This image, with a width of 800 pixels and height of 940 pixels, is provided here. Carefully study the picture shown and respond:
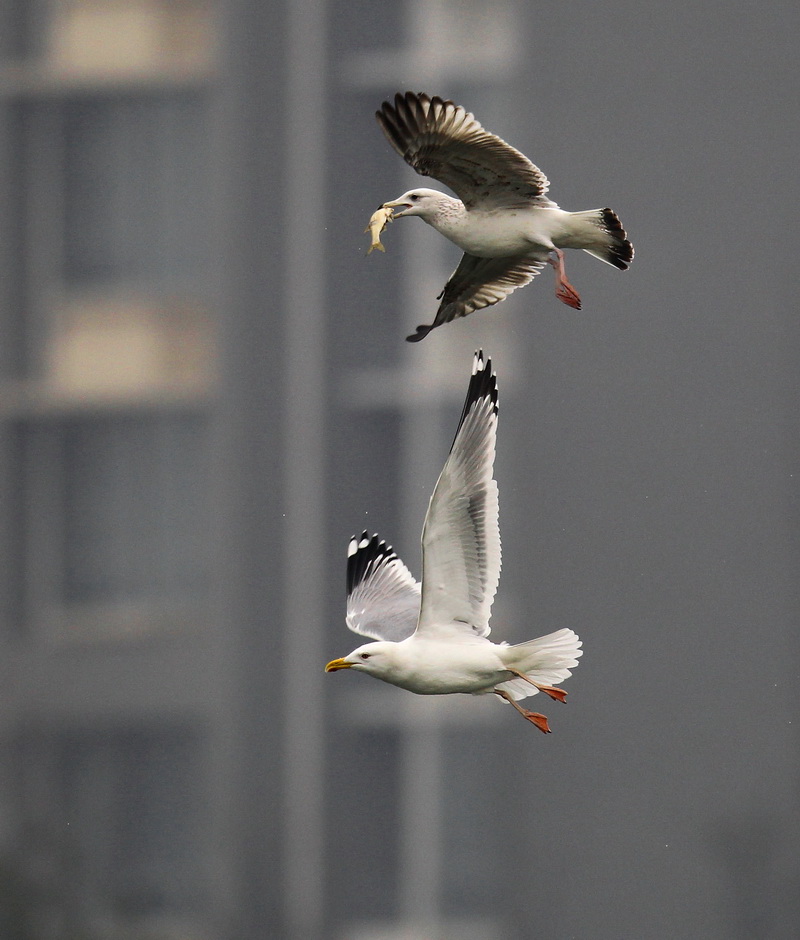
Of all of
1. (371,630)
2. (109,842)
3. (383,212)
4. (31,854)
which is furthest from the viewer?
(109,842)

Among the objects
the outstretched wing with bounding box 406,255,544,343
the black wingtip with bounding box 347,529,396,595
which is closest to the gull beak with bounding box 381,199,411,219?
the outstretched wing with bounding box 406,255,544,343

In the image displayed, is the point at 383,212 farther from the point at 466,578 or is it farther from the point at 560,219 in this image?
the point at 466,578

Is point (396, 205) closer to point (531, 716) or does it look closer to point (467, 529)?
point (467, 529)

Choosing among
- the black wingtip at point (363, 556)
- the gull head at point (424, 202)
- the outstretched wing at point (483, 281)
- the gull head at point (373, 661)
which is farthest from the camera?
the black wingtip at point (363, 556)

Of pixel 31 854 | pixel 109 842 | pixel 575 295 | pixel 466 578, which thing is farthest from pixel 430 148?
pixel 109 842

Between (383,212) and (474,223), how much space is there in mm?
256

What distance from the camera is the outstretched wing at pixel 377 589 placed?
4199 mm

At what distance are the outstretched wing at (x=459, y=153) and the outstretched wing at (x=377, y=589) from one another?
3.21 feet

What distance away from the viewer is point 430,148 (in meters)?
3.71

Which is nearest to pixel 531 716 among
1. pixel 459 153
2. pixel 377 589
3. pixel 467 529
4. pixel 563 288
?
pixel 467 529

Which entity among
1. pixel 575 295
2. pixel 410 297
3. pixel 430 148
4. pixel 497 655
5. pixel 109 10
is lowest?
pixel 497 655

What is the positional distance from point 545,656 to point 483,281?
38.5 inches

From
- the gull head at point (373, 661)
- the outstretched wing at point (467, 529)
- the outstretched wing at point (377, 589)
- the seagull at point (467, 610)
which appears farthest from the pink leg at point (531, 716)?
the outstretched wing at point (377, 589)

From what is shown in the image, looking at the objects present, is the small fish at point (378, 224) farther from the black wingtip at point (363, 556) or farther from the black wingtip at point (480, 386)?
the black wingtip at point (363, 556)
